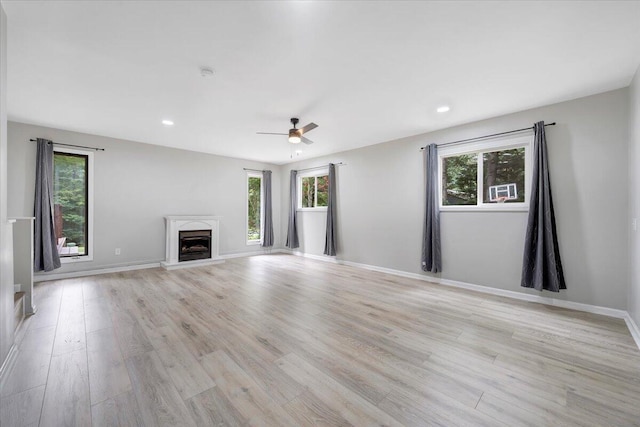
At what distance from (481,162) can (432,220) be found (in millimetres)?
1144

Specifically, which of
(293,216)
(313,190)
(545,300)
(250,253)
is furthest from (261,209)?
(545,300)

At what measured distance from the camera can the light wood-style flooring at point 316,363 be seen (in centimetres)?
150

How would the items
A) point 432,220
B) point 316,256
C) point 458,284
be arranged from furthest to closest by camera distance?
point 316,256 < point 432,220 < point 458,284

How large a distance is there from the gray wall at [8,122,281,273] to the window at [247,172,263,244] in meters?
0.49

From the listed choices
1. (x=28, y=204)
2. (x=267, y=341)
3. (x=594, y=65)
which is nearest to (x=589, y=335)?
(x=594, y=65)

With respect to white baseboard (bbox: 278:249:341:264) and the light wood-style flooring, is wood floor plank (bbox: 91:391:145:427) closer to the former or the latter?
the light wood-style flooring

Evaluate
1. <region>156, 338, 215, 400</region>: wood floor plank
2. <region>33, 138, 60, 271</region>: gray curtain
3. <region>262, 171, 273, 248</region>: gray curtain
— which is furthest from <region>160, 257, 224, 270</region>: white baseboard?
<region>156, 338, 215, 400</region>: wood floor plank

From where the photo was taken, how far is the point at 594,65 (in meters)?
2.45

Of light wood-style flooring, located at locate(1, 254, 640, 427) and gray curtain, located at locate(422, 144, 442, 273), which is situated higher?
gray curtain, located at locate(422, 144, 442, 273)

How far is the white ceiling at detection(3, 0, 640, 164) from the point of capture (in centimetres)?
182

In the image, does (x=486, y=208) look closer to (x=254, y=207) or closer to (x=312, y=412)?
(x=312, y=412)

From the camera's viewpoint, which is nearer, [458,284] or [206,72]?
[206,72]

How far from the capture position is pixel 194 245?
5703 millimetres

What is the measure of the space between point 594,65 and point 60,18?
15.0ft
